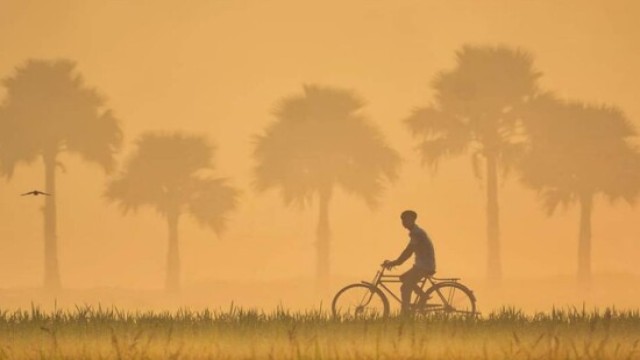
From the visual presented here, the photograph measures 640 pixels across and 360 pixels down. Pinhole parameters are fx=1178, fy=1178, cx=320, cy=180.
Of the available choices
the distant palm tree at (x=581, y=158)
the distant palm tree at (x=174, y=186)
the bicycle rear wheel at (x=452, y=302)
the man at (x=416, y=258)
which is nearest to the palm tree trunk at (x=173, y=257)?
the distant palm tree at (x=174, y=186)

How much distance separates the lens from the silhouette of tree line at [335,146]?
61.4m

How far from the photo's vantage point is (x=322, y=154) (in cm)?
6444

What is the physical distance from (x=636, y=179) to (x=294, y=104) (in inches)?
750

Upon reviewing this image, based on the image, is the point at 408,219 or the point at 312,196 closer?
the point at 408,219

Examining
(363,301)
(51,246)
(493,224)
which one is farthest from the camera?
(51,246)

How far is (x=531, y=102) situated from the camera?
62969mm

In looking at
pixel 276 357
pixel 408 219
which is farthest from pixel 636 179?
pixel 276 357

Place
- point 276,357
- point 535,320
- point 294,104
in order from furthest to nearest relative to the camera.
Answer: point 294,104 → point 535,320 → point 276,357

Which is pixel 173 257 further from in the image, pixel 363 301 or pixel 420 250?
pixel 420 250

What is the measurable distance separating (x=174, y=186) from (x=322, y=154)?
8305 millimetres

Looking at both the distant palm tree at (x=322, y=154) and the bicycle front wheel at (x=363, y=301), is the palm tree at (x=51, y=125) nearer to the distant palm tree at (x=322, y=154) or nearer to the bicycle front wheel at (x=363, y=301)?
the distant palm tree at (x=322, y=154)

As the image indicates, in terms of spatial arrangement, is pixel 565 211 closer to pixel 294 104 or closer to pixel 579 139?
pixel 579 139

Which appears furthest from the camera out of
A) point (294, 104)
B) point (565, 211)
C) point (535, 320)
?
point (294, 104)

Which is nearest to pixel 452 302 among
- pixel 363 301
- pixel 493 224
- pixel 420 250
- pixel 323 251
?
pixel 420 250
